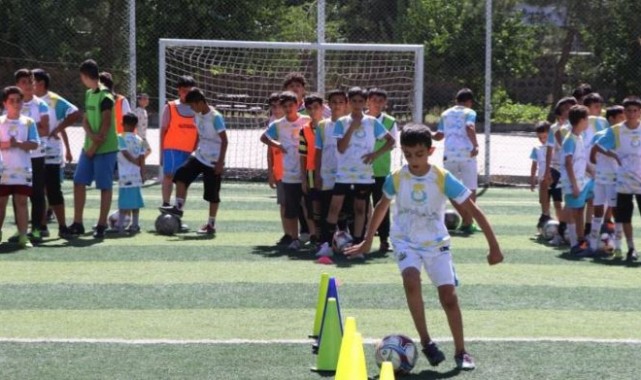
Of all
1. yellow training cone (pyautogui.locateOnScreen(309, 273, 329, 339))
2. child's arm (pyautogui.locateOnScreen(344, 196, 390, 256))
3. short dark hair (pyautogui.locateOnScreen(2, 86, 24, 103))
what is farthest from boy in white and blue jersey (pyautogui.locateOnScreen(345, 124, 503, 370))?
short dark hair (pyautogui.locateOnScreen(2, 86, 24, 103))

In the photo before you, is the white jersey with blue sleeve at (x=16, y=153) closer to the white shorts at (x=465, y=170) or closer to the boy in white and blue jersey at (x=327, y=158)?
the boy in white and blue jersey at (x=327, y=158)

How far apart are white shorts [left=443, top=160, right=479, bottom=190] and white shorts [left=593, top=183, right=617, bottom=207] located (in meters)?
2.27

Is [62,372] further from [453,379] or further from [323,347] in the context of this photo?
[453,379]

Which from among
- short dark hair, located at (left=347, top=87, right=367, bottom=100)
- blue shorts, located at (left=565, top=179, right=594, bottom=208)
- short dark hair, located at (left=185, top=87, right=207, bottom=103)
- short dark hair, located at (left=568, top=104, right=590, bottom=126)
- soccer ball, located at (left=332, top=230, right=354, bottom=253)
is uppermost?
short dark hair, located at (left=347, top=87, right=367, bottom=100)

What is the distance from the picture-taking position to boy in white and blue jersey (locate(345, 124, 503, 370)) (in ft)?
27.1

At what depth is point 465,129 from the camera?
15.9 metres

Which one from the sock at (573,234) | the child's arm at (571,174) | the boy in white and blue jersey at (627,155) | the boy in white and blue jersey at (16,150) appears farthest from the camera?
the sock at (573,234)

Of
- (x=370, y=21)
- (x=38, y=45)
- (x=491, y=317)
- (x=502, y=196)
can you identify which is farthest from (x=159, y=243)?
(x=370, y=21)

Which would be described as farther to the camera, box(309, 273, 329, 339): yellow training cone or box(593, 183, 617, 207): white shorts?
box(593, 183, 617, 207): white shorts

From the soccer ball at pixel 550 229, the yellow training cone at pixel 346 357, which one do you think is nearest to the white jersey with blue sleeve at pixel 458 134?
the soccer ball at pixel 550 229

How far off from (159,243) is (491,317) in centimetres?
538

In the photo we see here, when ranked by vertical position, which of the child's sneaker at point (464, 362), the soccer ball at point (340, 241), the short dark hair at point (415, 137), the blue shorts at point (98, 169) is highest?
the short dark hair at point (415, 137)

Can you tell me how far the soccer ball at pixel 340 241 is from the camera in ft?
44.7

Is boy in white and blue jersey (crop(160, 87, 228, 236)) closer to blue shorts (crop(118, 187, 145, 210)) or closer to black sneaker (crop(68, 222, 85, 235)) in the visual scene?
blue shorts (crop(118, 187, 145, 210))
